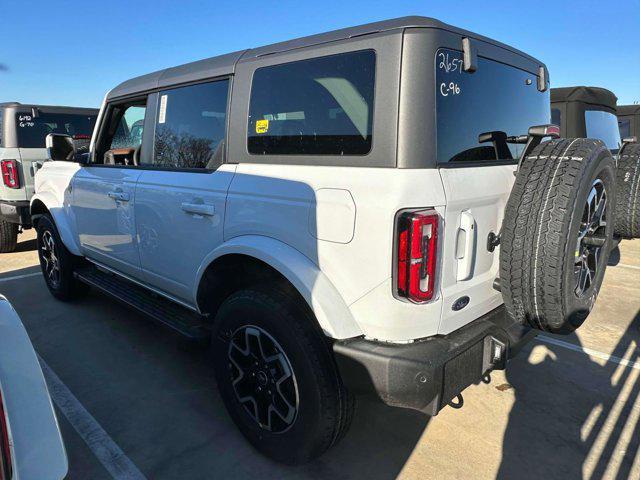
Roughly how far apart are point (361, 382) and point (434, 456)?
0.89 m

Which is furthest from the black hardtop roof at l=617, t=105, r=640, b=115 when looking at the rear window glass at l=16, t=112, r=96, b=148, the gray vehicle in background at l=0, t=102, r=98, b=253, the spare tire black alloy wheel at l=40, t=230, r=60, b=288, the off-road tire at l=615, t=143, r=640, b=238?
the spare tire black alloy wheel at l=40, t=230, r=60, b=288

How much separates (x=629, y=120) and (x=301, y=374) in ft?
30.9

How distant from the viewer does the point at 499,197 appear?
2207mm

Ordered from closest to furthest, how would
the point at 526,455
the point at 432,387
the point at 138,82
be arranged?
the point at 432,387
the point at 526,455
the point at 138,82

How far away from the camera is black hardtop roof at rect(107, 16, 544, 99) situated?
193 cm

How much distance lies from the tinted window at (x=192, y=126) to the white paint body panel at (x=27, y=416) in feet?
4.74

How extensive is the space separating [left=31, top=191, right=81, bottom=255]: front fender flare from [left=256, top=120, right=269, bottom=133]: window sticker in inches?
102

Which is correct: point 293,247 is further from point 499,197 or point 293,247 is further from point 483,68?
point 483,68

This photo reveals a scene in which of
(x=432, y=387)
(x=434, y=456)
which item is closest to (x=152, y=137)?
(x=432, y=387)

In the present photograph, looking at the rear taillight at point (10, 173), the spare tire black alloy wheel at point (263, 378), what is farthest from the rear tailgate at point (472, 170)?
the rear taillight at point (10, 173)

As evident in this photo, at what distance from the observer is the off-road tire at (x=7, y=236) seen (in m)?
6.89

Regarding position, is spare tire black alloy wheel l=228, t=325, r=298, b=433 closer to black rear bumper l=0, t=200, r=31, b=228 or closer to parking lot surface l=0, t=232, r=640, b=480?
parking lot surface l=0, t=232, r=640, b=480

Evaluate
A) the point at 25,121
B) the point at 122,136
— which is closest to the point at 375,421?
the point at 122,136

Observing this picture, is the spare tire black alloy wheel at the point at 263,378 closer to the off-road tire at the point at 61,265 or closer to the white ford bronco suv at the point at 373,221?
the white ford bronco suv at the point at 373,221
